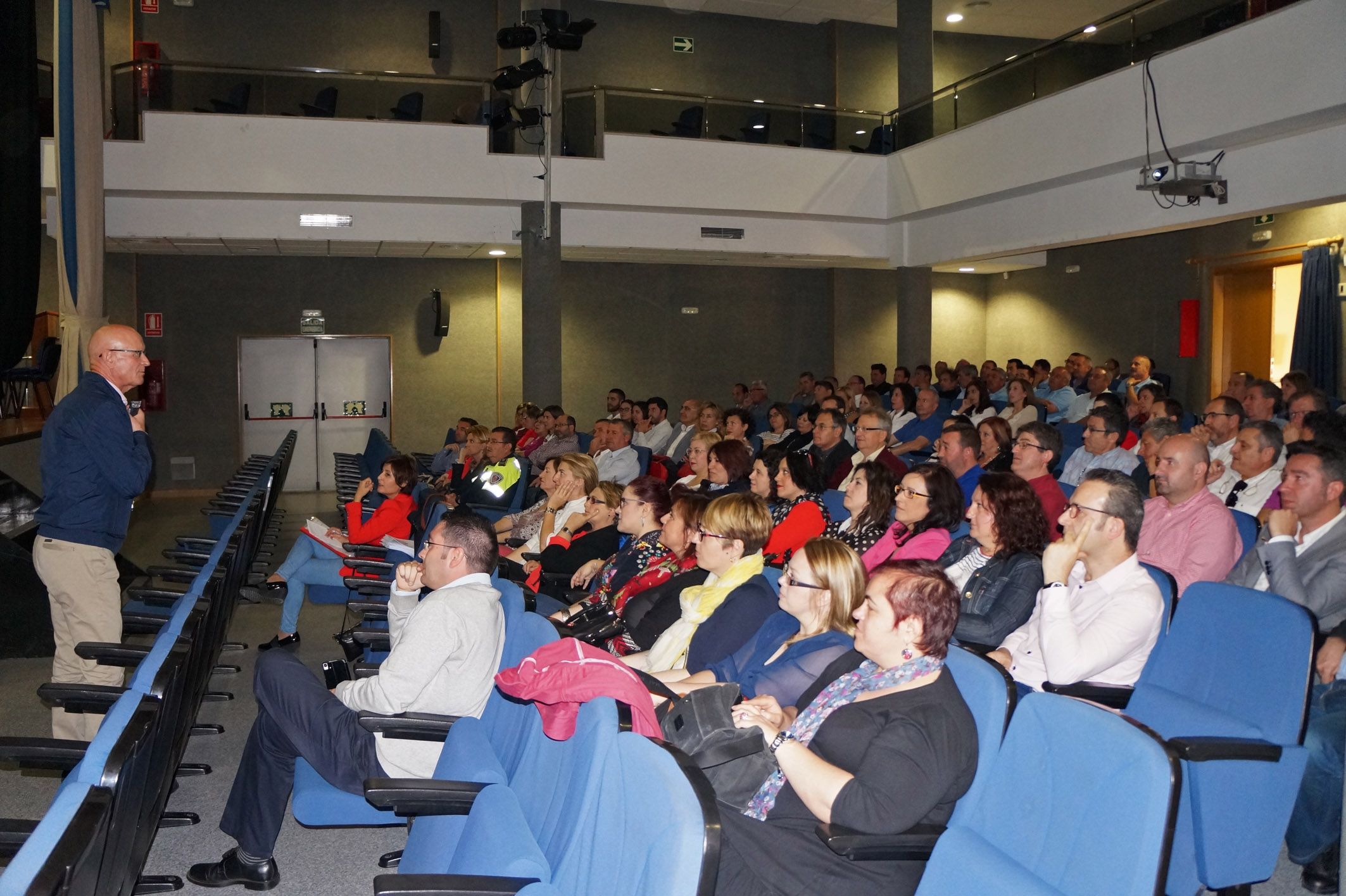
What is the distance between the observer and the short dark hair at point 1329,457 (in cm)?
354

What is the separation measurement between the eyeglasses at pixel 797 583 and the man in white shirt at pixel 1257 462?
295cm

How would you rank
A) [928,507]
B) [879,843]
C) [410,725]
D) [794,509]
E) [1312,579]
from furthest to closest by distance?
[794,509], [928,507], [1312,579], [410,725], [879,843]

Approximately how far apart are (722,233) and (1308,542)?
8.92m

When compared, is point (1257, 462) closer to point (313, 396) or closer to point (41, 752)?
point (41, 752)

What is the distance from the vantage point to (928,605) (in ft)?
7.44

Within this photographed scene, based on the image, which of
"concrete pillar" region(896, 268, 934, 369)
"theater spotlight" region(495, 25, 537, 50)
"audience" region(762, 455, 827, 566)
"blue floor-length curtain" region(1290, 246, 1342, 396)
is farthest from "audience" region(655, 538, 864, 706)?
"concrete pillar" region(896, 268, 934, 369)

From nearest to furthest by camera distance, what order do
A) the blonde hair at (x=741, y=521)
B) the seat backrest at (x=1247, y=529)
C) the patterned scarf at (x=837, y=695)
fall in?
1. the patterned scarf at (x=837, y=695)
2. the blonde hair at (x=741, y=521)
3. the seat backrest at (x=1247, y=529)

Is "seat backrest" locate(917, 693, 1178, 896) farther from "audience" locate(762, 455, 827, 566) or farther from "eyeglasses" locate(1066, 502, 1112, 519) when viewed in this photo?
"audience" locate(762, 455, 827, 566)

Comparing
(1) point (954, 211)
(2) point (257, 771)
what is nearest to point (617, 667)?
(2) point (257, 771)

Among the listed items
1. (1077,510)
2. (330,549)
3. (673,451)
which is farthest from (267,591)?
(673,451)

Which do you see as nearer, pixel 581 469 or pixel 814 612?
pixel 814 612

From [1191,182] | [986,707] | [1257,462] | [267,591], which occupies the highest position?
[1191,182]

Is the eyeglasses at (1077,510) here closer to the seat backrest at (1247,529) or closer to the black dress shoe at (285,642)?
the seat backrest at (1247,529)

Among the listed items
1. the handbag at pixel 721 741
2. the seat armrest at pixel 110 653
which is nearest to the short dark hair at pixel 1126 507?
the handbag at pixel 721 741
